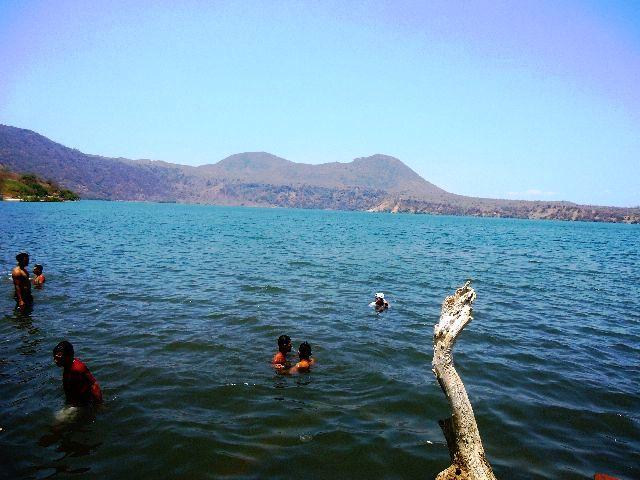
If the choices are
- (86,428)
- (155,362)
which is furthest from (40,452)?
(155,362)

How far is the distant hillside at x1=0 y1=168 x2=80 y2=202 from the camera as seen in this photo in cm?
14120

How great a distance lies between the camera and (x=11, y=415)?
8.50 metres

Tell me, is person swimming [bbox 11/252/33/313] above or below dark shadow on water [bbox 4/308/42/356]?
above

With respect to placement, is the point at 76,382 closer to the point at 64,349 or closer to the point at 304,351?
the point at 64,349

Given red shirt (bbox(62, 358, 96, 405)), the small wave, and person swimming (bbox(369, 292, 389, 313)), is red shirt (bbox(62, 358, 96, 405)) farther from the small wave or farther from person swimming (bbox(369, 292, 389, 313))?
the small wave

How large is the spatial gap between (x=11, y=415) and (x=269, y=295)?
44.7ft

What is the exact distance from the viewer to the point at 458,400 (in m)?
5.85

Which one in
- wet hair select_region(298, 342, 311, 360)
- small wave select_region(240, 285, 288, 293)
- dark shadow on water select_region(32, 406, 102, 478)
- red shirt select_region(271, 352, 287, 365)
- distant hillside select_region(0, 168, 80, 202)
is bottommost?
dark shadow on water select_region(32, 406, 102, 478)

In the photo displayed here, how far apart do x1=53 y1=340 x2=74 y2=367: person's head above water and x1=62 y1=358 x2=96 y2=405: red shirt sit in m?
0.21

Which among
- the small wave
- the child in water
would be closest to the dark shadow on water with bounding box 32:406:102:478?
the small wave

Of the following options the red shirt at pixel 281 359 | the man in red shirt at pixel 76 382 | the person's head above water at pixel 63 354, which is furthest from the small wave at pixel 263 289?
the person's head above water at pixel 63 354

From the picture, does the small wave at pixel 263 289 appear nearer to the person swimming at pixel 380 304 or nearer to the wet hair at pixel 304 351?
the person swimming at pixel 380 304

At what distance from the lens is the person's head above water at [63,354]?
8.36 metres

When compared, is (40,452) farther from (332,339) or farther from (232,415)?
(332,339)
